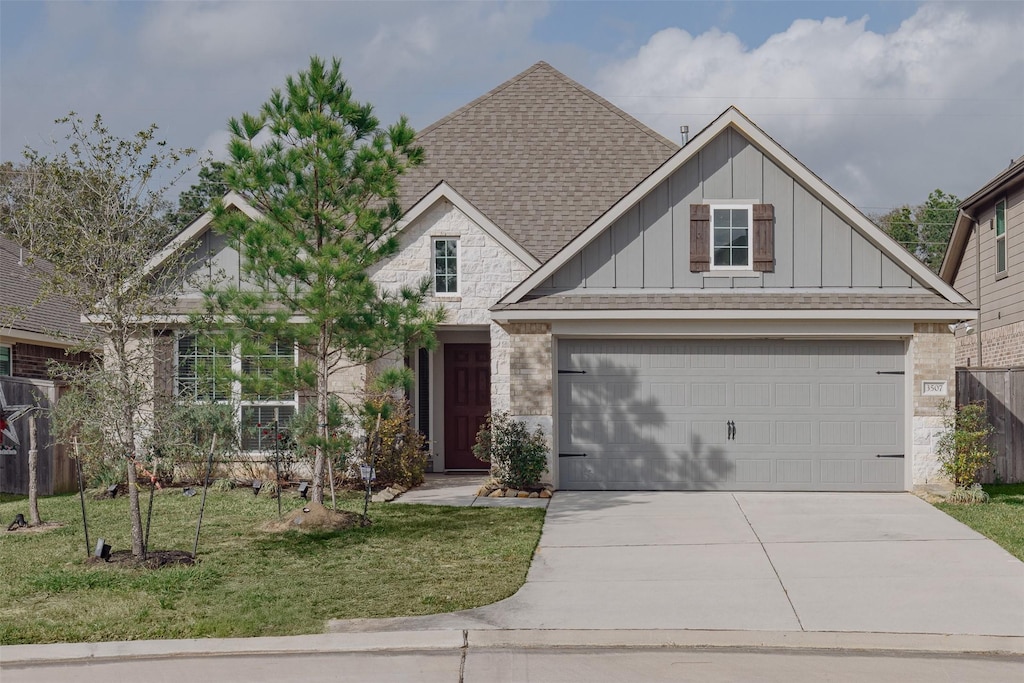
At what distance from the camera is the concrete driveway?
801 centimetres

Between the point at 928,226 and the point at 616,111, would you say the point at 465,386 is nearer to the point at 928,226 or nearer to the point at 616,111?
the point at 616,111

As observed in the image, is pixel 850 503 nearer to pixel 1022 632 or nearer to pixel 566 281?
pixel 566 281

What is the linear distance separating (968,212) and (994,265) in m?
1.63

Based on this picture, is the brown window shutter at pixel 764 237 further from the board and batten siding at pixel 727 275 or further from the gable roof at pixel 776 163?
the gable roof at pixel 776 163

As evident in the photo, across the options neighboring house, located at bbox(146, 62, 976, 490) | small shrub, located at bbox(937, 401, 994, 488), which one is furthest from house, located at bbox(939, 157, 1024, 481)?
neighboring house, located at bbox(146, 62, 976, 490)

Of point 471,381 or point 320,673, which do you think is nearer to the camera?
point 320,673

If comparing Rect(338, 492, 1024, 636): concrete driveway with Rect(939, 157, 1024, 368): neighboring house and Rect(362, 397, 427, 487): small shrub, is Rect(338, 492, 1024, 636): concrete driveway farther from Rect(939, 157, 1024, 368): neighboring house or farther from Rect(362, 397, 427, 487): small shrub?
Rect(939, 157, 1024, 368): neighboring house

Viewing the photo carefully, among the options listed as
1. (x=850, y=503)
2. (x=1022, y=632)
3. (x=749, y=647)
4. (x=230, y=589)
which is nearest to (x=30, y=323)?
(x=230, y=589)

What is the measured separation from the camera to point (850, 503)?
542 inches

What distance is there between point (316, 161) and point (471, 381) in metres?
7.17

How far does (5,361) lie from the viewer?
19219 mm

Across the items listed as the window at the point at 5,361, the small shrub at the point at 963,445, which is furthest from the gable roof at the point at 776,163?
the window at the point at 5,361

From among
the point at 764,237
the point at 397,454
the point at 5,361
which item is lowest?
the point at 397,454

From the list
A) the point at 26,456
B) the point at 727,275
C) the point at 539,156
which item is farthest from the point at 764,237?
the point at 26,456
